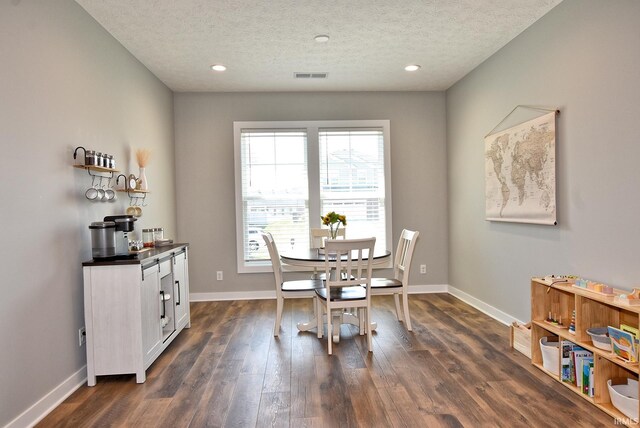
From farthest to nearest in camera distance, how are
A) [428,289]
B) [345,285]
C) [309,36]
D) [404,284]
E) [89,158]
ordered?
[428,289] → [404,284] → [309,36] → [345,285] → [89,158]

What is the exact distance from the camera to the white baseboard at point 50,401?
224 centimetres

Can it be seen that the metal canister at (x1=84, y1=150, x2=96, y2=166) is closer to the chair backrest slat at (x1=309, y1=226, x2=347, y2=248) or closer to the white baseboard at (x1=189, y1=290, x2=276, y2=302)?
the chair backrest slat at (x1=309, y1=226, x2=347, y2=248)

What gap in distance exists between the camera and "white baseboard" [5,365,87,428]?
2238 mm

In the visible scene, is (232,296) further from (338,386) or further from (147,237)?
(338,386)

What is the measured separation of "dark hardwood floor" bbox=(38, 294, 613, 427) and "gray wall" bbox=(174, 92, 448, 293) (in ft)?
5.03

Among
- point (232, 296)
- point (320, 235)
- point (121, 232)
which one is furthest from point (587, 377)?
point (232, 296)

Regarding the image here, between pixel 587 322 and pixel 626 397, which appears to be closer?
pixel 626 397

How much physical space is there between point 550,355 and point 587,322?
0.39 metres

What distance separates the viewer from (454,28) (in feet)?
11.6

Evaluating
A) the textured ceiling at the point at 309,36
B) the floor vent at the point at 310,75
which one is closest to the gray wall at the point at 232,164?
the textured ceiling at the point at 309,36

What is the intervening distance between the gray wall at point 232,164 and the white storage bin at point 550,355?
260 cm

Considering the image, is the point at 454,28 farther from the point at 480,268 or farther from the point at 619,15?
the point at 480,268

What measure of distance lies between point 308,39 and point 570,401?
340cm

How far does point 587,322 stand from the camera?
2512 millimetres
